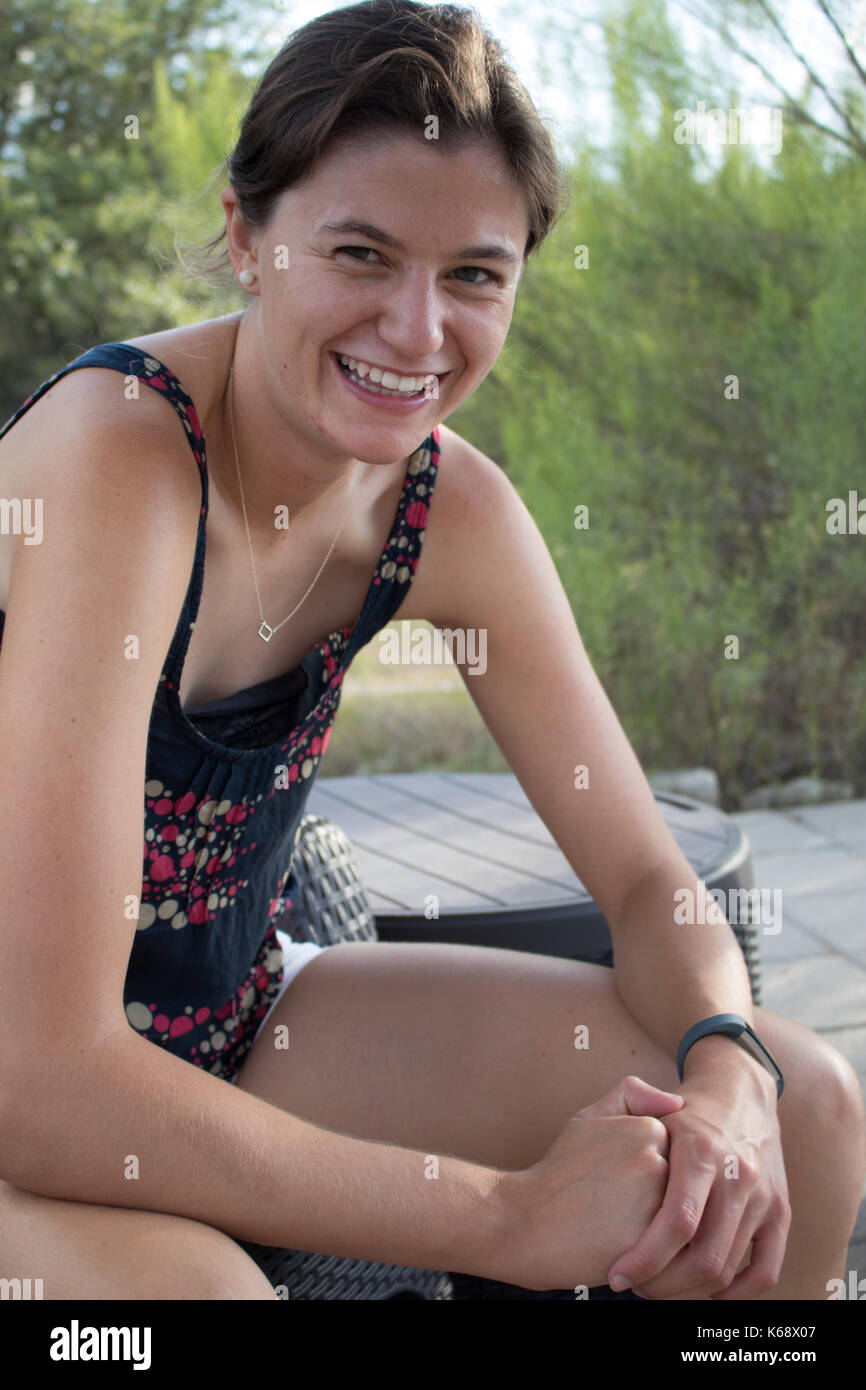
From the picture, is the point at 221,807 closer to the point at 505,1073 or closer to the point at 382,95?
the point at 505,1073

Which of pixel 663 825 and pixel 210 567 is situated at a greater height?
pixel 210 567

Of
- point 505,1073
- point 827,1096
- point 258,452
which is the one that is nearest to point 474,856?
point 505,1073

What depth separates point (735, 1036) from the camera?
1396mm

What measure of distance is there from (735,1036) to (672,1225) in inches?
10.2

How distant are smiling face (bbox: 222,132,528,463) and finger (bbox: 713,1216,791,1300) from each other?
0.85 metres

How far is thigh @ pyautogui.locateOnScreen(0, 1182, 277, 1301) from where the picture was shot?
1.04 metres

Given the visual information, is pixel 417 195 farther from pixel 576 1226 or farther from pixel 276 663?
pixel 576 1226

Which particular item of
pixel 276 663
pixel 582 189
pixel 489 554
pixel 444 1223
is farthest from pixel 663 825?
pixel 582 189

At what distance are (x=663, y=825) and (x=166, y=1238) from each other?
802 millimetres

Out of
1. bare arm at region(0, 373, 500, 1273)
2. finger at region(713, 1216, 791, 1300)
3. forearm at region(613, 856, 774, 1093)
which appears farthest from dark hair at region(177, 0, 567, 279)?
finger at region(713, 1216, 791, 1300)

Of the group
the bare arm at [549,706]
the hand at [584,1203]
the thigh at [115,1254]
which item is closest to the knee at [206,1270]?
the thigh at [115,1254]

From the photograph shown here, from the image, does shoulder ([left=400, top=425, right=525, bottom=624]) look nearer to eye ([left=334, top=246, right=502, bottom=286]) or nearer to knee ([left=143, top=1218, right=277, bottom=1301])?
eye ([left=334, top=246, right=502, bottom=286])

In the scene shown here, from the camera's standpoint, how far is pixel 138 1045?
1.11 meters

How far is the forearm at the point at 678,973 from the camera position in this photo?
4.52 feet
